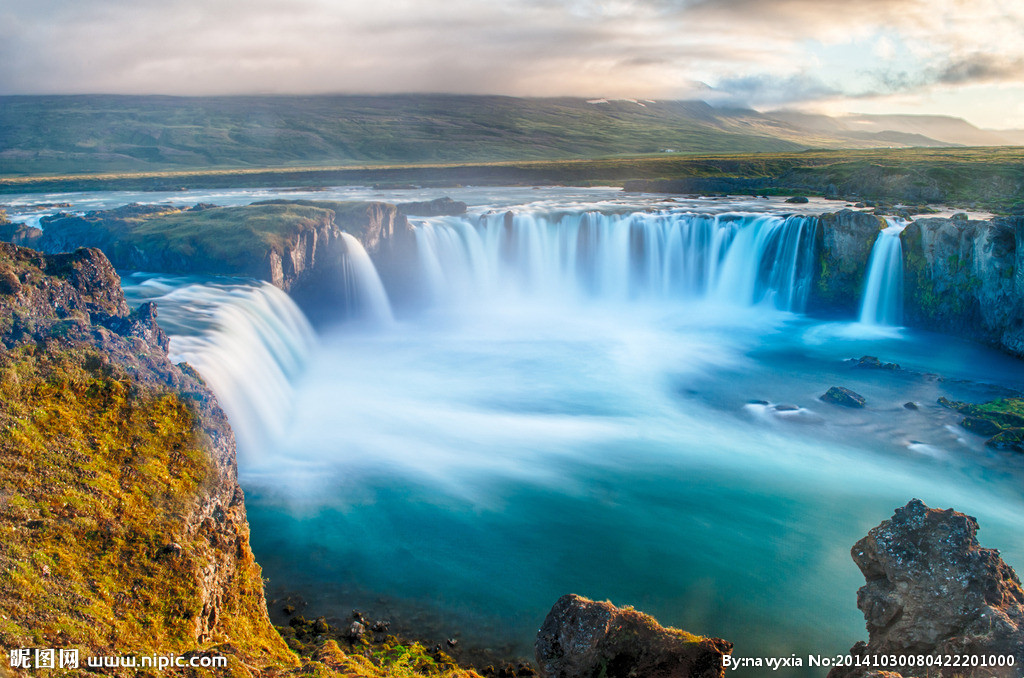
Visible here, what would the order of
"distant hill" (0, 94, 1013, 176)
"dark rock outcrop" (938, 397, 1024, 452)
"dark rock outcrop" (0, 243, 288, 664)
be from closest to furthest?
"dark rock outcrop" (0, 243, 288, 664) → "dark rock outcrop" (938, 397, 1024, 452) → "distant hill" (0, 94, 1013, 176)

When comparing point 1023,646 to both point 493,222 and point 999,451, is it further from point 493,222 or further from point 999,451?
point 493,222

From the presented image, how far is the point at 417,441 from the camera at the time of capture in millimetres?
19453

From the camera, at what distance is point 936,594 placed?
797 cm

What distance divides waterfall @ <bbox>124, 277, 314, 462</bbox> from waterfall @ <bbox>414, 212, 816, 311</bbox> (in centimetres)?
1318

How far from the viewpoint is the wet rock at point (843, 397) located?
23156mm

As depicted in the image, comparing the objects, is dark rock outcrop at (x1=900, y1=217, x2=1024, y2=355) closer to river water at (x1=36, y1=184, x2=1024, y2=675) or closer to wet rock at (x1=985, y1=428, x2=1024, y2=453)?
river water at (x1=36, y1=184, x2=1024, y2=675)

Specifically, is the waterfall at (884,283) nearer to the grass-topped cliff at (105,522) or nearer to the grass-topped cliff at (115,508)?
the grass-topped cliff at (115,508)

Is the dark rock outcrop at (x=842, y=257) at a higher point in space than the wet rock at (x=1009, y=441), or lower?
higher

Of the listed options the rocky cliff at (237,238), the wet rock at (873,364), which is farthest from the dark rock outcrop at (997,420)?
the rocky cliff at (237,238)

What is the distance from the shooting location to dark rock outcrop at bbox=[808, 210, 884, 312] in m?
34.4

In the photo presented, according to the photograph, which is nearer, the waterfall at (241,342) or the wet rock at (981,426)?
the waterfall at (241,342)

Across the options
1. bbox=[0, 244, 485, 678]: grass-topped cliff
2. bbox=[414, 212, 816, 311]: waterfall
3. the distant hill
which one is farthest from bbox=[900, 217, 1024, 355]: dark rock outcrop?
the distant hill

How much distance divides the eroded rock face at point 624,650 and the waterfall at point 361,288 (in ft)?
92.1

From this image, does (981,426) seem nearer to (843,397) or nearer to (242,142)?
(843,397)
